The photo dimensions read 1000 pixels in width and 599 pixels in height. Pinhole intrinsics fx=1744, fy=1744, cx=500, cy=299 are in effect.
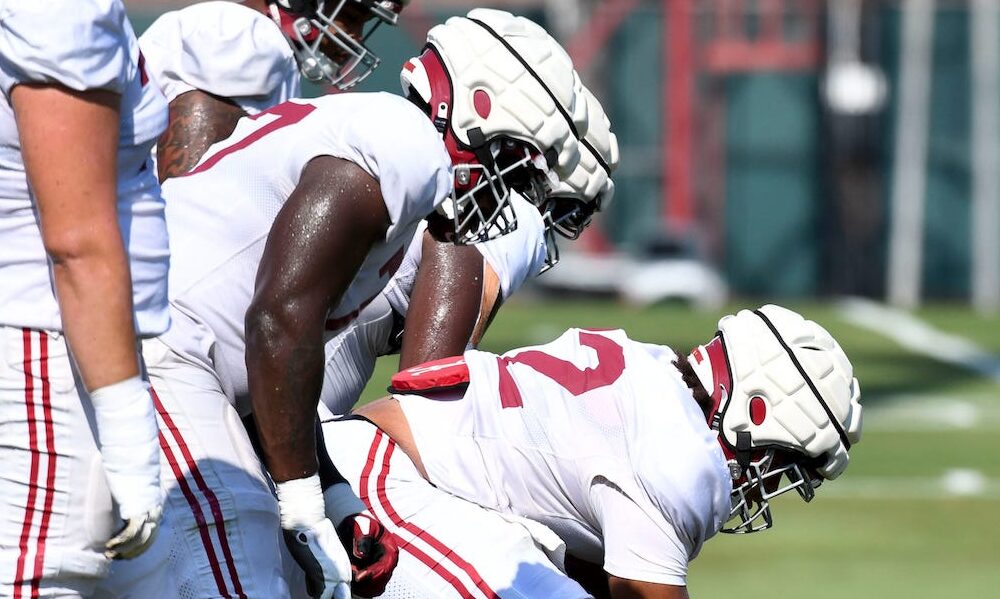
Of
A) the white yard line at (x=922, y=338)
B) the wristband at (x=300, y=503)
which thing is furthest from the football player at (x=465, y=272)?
the white yard line at (x=922, y=338)

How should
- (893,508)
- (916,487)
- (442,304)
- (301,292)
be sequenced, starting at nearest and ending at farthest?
(301,292), (442,304), (893,508), (916,487)

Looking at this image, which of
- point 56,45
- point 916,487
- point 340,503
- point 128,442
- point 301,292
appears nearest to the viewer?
point 56,45

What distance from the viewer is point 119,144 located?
3.04 m

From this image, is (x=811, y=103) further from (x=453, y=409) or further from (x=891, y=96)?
(x=453, y=409)

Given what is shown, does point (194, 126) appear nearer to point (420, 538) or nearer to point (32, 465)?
point (420, 538)

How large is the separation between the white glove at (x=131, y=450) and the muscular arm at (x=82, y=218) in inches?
1.6

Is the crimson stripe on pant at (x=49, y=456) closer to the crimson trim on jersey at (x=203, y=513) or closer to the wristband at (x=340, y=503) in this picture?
the crimson trim on jersey at (x=203, y=513)

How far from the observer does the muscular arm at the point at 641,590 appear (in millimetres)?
3648

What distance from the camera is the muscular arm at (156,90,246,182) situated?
439cm

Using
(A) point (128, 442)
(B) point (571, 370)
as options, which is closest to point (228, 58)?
(B) point (571, 370)

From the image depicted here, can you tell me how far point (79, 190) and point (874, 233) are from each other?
61.5 ft

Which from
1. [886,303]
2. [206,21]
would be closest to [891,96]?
[886,303]

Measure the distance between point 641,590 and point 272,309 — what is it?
985mm

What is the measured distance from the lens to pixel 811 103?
21016mm
